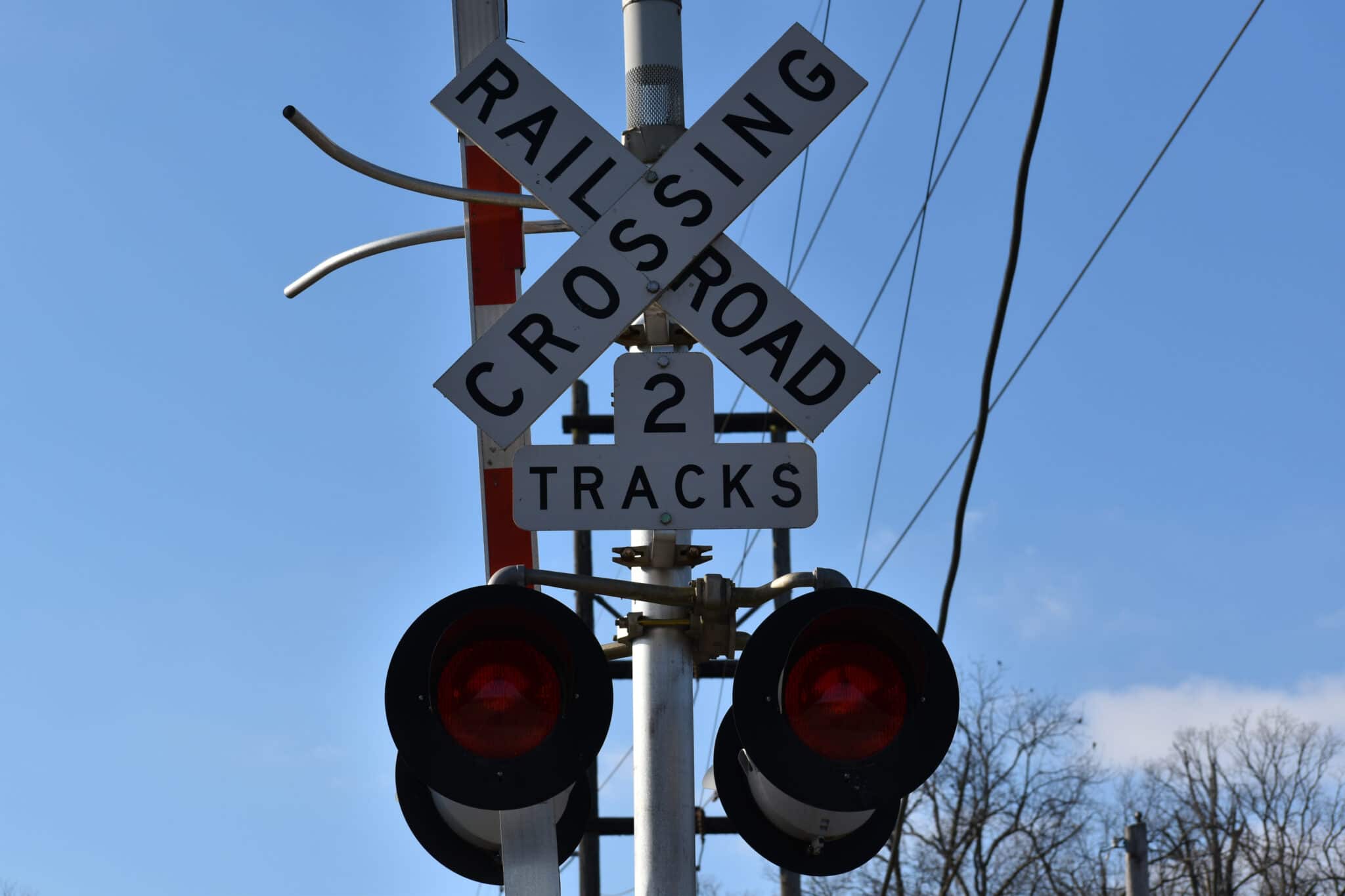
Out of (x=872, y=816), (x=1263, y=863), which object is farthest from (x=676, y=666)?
(x=1263, y=863)

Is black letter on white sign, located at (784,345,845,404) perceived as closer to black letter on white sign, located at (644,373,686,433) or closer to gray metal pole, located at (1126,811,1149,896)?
black letter on white sign, located at (644,373,686,433)

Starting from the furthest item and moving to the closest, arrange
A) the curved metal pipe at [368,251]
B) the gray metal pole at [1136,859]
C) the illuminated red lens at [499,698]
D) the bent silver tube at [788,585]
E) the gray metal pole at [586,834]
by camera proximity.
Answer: the gray metal pole at [1136,859] → the gray metal pole at [586,834] → the curved metal pipe at [368,251] → the bent silver tube at [788,585] → the illuminated red lens at [499,698]

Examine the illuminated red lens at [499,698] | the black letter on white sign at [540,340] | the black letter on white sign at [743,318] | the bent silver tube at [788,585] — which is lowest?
the illuminated red lens at [499,698]

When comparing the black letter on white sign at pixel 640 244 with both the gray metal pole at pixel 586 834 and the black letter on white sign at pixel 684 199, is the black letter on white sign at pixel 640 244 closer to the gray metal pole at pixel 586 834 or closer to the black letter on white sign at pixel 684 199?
the black letter on white sign at pixel 684 199

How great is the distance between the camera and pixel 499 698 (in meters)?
3.04

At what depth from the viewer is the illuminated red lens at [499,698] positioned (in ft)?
9.87

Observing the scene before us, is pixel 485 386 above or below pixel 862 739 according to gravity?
above

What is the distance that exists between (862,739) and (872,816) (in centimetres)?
47

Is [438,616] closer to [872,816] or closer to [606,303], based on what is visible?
[606,303]

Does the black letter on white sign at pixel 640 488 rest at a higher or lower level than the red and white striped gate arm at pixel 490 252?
lower

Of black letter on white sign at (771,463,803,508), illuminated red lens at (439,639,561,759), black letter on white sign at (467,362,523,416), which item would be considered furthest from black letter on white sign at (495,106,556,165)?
illuminated red lens at (439,639,561,759)

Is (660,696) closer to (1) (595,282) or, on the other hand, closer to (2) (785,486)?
(2) (785,486)

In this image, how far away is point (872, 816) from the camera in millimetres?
3475

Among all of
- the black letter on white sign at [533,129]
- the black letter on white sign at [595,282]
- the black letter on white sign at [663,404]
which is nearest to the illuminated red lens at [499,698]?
the black letter on white sign at [663,404]
